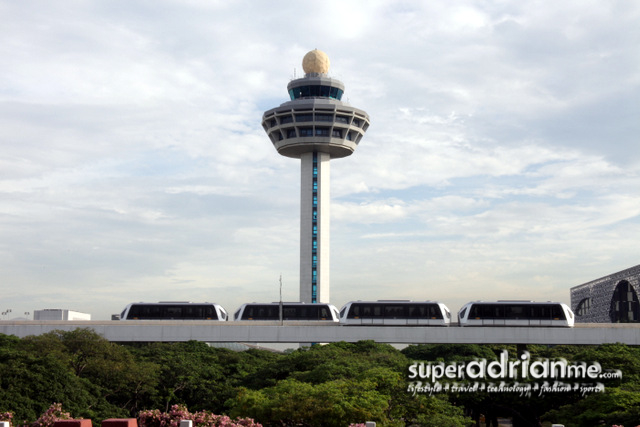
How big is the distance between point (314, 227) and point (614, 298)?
72652 mm

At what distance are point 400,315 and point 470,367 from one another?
668 inches

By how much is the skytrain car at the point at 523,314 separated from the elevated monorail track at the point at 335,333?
0.70 metres

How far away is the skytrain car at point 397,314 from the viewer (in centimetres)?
6406

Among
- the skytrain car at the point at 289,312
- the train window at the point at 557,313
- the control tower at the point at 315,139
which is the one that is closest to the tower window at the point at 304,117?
the control tower at the point at 315,139

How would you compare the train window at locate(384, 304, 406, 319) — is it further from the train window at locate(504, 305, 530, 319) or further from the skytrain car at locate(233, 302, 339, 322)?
the train window at locate(504, 305, 530, 319)

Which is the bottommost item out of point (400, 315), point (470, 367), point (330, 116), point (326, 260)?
point (470, 367)

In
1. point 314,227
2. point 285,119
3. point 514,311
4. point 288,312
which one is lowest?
point 514,311

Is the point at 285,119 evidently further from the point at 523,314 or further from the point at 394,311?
the point at 523,314

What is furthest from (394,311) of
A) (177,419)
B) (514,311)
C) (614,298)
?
(614,298)

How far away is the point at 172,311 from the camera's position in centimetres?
6856

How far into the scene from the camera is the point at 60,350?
5078 centimetres

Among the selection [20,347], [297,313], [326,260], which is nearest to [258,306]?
[297,313]

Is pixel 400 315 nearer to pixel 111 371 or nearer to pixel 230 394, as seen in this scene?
pixel 230 394

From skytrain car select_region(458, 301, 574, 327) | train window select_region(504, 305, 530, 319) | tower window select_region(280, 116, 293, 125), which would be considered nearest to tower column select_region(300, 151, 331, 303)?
tower window select_region(280, 116, 293, 125)
